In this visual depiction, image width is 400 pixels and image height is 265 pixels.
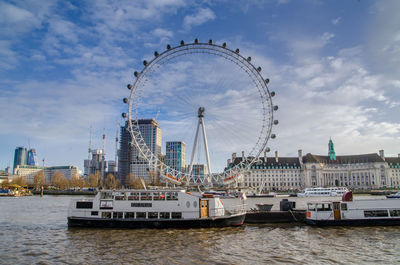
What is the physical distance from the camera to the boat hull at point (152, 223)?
37844 mm

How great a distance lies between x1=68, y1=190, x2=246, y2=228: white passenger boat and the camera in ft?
125

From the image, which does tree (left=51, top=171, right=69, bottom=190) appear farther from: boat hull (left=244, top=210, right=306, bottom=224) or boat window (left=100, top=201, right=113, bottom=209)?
boat hull (left=244, top=210, right=306, bottom=224)

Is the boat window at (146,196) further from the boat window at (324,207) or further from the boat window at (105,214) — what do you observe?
the boat window at (324,207)

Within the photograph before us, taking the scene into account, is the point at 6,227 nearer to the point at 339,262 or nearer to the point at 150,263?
the point at 150,263

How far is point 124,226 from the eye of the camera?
38.5 meters

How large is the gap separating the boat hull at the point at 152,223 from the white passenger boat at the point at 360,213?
1159 centimetres

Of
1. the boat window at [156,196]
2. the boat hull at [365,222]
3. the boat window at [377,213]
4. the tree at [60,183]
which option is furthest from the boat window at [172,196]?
the tree at [60,183]

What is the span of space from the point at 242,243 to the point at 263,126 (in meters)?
32.6

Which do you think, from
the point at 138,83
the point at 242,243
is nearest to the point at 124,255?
the point at 242,243

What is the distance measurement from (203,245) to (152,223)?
1038cm

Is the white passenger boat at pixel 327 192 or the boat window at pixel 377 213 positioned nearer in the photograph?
the boat window at pixel 377 213

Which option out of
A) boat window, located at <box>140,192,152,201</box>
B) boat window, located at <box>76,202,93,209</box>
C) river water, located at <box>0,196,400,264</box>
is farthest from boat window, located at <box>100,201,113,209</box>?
boat window, located at <box>140,192,152,201</box>

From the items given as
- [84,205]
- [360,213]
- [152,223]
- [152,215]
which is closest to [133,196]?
[152,215]

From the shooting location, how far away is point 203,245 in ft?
97.2
